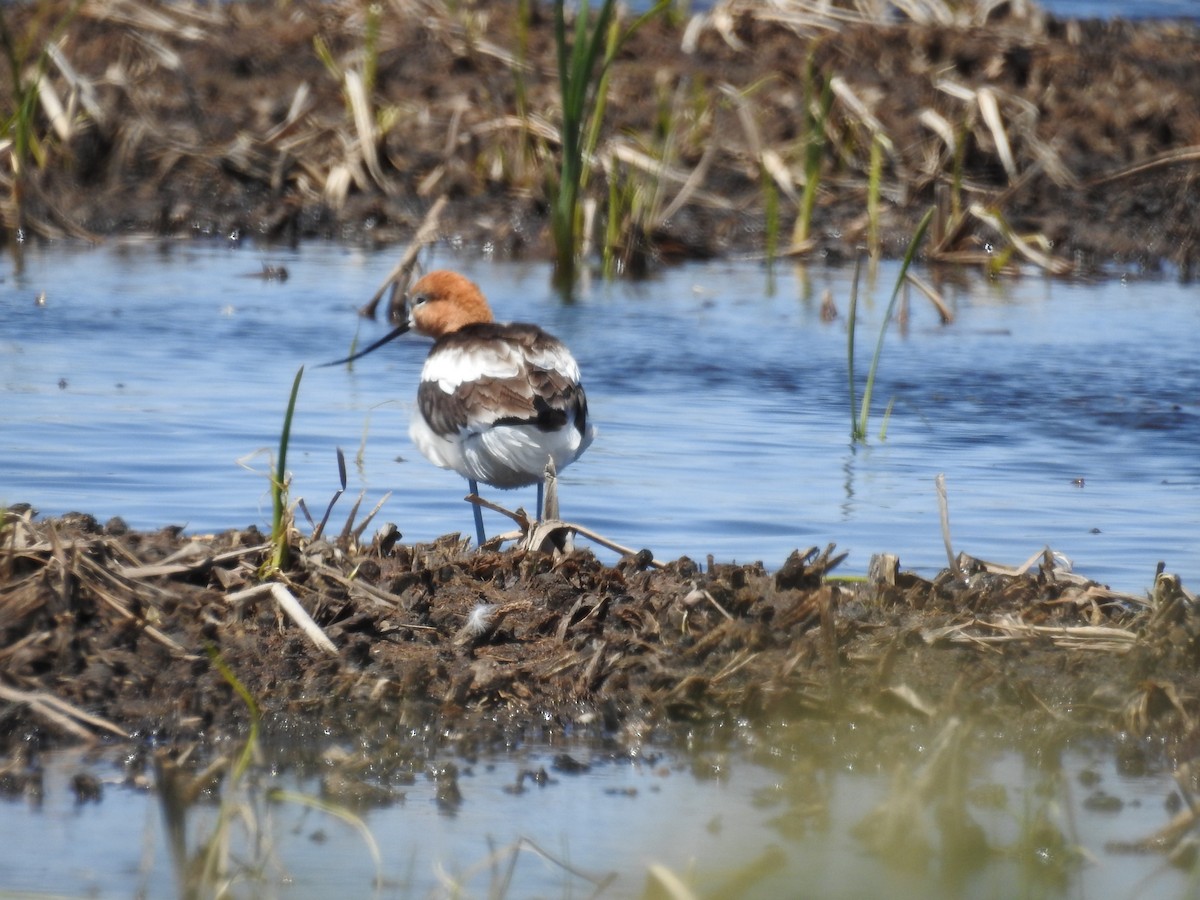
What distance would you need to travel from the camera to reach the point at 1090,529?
6.30 m

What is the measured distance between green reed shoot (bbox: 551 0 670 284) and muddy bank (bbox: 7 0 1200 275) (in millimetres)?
198

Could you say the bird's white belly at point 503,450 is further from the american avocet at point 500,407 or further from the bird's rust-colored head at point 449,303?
the bird's rust-colored head at point 449,303

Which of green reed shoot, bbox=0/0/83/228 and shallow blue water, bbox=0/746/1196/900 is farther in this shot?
green reed shoot, bbox=0/0/83/228

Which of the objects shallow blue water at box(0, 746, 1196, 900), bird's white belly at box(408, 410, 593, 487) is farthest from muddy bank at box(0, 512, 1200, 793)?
bird's white belly at box(408, 410, 593, 487)

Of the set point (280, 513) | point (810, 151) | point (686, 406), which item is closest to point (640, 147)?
point (810, 151)

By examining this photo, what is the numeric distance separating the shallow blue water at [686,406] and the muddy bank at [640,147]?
23.1 inches

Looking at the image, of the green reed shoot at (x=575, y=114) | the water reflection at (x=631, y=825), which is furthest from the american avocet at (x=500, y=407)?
the green reed shoot at (x=575, y=114)

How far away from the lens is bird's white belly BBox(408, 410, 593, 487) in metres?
6.32

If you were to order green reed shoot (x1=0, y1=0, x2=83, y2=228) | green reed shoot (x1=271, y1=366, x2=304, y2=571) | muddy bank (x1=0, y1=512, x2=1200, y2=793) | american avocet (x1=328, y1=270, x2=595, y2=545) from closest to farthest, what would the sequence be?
muddy bank (x1=0, y1=512, x2=1200, y2=793) < green reed shoot (x1=271, y1=366, x2=304, y2=571) < american avocet (x1=328, y1=270, x2=595, y2=545) < green reed shoot (x1=0, y1=0, x2=83, y2=228)

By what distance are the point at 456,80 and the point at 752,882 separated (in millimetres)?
12325

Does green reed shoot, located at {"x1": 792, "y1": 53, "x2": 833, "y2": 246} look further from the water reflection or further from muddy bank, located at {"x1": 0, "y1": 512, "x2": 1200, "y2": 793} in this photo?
the water reflection

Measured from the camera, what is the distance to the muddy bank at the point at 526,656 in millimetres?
4188

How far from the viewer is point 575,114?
1015cm

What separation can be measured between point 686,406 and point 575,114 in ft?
8.10
